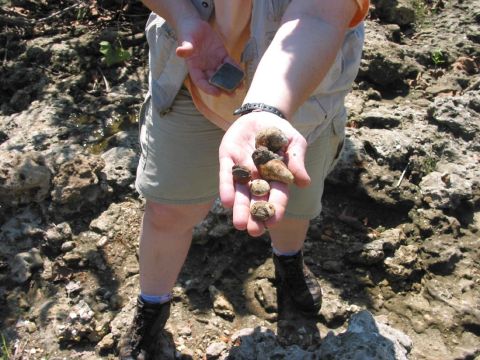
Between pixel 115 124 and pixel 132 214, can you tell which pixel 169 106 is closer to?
pixel 132 214

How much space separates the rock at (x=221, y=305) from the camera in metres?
2.70

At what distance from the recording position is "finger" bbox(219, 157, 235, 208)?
1448mm

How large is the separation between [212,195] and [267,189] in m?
0.79

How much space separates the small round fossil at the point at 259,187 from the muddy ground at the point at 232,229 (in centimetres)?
99

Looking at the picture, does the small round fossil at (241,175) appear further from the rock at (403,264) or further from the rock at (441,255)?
the rock at (441,255)

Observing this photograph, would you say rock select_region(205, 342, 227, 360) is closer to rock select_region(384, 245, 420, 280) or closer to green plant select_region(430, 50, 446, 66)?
rock select_region(384, 245, 420, 280)

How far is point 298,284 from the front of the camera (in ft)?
8.74

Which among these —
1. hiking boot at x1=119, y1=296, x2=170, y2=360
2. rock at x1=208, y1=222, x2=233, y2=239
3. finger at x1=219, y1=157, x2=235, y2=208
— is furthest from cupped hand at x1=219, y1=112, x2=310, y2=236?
rock at x1=208, y1=222, x2=233, y2=239

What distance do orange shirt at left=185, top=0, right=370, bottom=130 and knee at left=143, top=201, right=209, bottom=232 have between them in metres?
0.38

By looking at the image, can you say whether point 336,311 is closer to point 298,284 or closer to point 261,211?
point 298,284

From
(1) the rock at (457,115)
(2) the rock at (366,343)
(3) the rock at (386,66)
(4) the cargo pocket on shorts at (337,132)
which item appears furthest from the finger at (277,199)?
(3) the rock at (386,66)

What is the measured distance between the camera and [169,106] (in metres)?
2.10

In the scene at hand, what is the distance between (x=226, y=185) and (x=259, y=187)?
3.4 inches

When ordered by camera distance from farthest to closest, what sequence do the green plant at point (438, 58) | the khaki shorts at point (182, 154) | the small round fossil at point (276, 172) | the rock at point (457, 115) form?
1. the green plant at point (438, 58)
2. the rock at point (457, 115)
3. the khaki shorts at point (182, 154)
4. the small round fossil at point (276, 172)
